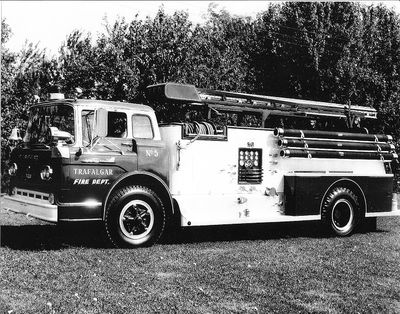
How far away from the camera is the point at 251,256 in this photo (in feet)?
27.3

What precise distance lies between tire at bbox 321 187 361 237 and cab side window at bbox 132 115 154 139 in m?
3.92

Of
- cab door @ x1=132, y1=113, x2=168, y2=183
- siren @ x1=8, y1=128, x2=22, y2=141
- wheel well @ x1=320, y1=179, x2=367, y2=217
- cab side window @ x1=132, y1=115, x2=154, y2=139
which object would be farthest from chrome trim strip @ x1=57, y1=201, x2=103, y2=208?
wheel well @ x1=320, y1=179, x2=367, y2=217

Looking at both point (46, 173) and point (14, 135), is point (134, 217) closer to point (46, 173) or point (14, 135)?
point (46, 173)

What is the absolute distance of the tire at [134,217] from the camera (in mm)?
8547

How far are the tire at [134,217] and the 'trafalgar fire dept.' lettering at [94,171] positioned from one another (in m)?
0.35

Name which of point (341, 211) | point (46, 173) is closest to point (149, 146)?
point (46, 173)

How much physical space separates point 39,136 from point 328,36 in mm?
21605

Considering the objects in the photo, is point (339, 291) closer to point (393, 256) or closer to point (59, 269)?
point (393, 256)

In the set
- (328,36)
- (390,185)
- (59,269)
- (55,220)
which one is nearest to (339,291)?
(59,269)

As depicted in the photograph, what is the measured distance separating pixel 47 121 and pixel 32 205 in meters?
1.45

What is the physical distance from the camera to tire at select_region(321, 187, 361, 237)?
35.8ft

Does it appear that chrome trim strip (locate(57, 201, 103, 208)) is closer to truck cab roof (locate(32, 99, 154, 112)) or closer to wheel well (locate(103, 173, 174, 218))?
wheel well (locate(103, 173, 174, 218))

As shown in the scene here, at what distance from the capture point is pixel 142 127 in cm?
921

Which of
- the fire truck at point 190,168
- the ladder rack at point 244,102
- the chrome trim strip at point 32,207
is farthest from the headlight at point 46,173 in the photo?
the ladder rack at point 244,102
